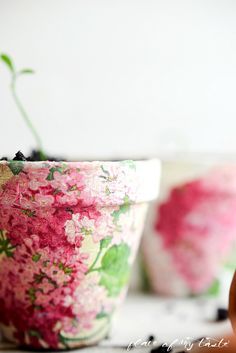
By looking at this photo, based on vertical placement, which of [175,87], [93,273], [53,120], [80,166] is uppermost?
[175,87]

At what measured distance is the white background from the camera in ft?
3.25

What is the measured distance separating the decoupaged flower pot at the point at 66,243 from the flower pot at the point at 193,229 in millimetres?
288

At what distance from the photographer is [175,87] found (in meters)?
1.10

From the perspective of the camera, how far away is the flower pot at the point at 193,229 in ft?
3.11

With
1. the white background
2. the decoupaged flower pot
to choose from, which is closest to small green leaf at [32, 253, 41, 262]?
the decoupaged flower pot

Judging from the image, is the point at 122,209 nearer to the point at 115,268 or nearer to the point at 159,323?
the point at 115,268

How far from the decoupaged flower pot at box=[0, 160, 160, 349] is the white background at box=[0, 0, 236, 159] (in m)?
0.37

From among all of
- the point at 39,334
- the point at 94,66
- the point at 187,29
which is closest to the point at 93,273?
the point at 39,334

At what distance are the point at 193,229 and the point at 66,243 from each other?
0.42 metres

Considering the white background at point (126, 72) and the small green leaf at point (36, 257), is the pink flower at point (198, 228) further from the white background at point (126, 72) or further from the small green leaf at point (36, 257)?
the small green leaf at point (36, 257)

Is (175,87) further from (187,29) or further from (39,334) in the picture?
(39,334)

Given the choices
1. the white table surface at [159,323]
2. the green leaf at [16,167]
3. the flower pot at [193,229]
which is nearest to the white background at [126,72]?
the flower pot at [193,229]

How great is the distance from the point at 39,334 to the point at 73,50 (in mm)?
617

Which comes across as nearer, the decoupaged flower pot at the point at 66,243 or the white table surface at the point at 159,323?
the decoupaged flower pot at the point at 66,243
